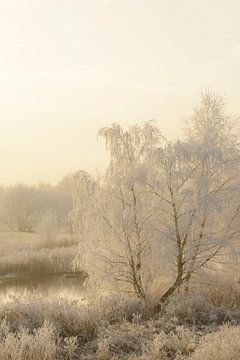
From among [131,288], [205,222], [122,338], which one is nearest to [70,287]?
[131,288]

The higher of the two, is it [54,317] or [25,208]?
[25,208]

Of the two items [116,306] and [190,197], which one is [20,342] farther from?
[190,197]

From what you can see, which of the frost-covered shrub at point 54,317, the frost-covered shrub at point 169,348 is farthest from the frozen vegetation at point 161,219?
the frost-covered shrub at point 169,348

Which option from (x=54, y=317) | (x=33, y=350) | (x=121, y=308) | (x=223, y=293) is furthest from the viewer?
(x=223, y=293)

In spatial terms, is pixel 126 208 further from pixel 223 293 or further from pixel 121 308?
pixel 223 293

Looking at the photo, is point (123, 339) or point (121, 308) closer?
point (123, 339)

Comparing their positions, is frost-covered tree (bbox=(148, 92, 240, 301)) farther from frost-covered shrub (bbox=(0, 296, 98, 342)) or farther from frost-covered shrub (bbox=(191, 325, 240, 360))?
frost-covered shrub (bbox=(191, 325, 240, 360))

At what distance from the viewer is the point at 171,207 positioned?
15.3 m

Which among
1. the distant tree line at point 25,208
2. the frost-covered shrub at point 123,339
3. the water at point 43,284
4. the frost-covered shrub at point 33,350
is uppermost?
the distant tree line at point 25,208

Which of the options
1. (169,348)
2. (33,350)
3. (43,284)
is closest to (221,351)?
(169,348)

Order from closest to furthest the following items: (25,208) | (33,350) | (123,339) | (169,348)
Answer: (33,350), (169,348), (123,339), (25,208)

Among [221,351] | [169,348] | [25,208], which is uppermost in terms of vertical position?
[25,208]

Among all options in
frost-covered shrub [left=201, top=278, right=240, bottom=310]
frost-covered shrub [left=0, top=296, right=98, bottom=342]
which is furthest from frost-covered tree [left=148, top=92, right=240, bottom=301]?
frost-covered shrub [left=0, top=296, right=98, bottom=342]

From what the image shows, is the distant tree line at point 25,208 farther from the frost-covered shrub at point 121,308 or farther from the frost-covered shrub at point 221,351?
the frost-covered shrub at point 221,351
